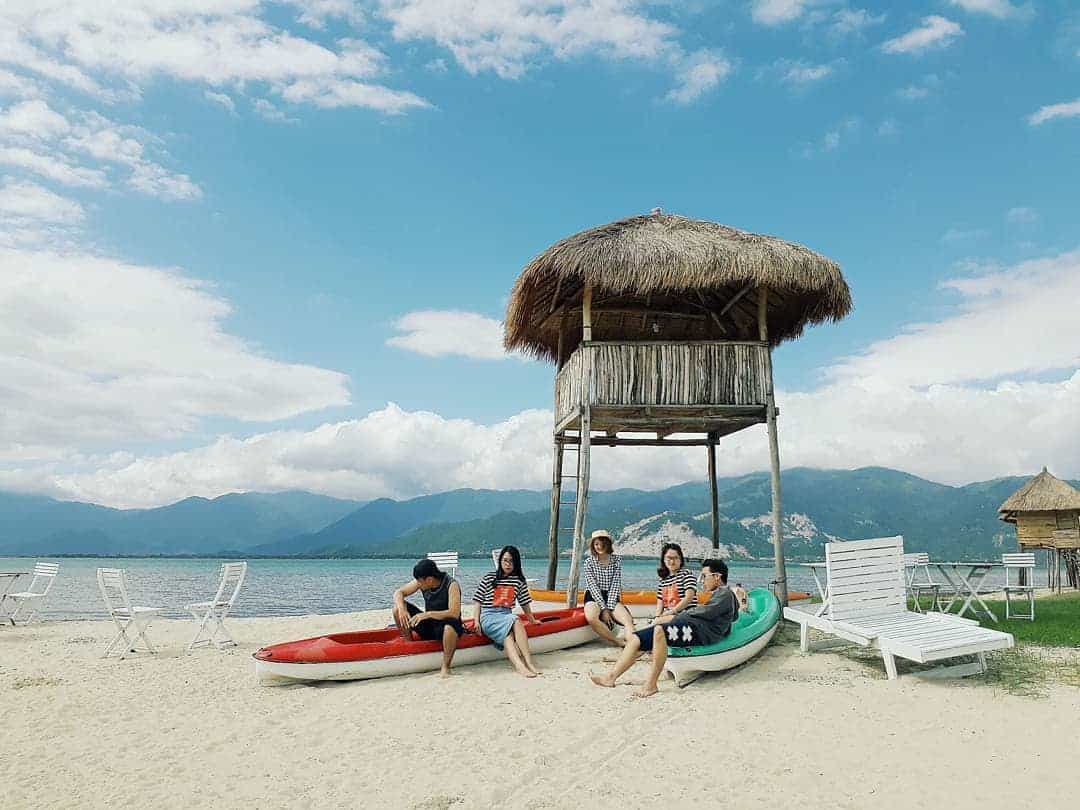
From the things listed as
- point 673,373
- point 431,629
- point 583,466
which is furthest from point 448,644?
point 673,373

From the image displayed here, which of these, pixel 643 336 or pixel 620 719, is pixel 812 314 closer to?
pixel 643 336

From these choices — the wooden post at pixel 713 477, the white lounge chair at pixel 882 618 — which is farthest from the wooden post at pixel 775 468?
the wooden post at pixel 713 477

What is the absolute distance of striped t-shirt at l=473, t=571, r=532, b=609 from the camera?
7777 mm

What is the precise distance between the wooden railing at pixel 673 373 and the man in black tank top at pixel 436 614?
3.77 metres

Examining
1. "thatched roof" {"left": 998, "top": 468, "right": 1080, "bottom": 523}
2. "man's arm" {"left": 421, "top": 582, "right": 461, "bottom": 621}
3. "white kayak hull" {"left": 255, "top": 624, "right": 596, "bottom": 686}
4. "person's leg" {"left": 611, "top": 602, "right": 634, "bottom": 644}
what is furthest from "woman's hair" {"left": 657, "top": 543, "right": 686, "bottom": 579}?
"thatched roof" {"left": 998, "top": 468, "right": 1080, "bottom": 523}

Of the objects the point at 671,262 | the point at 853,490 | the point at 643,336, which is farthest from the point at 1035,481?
the point at 853,490

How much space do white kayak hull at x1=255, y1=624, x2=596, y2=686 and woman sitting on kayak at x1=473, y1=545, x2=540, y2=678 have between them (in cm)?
24

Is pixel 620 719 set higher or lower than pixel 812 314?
lower

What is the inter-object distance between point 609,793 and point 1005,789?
218 centimetres

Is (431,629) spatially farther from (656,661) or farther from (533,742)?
(533,742)

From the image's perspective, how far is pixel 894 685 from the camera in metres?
6.48

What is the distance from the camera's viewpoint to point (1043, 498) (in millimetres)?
19609

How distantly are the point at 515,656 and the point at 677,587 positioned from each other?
5.58 ft

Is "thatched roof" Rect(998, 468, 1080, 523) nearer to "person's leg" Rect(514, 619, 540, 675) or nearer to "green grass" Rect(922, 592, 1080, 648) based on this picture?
"green grass" Rect(922, 592, 1080, 648)
